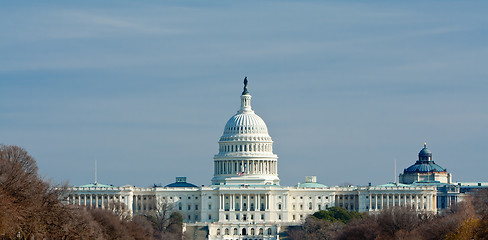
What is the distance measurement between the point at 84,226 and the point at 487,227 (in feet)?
144

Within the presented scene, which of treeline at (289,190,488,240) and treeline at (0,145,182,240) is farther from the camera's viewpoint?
treeline at (289,190,488,240)

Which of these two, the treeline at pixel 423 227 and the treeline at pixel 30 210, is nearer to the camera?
the treeline at pixel 30 210

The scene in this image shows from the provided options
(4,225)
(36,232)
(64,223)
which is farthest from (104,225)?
(4,225)

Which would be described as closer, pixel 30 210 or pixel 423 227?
pixel 30 210

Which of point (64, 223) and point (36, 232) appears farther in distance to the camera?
point (64, 223)

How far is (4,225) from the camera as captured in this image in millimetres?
99438

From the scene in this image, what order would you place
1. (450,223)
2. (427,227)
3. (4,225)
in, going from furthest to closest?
1. (427,227)
2. (450,223)
3. (4,225)

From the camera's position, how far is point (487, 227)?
105562 millimetres

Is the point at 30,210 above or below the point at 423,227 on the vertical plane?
below

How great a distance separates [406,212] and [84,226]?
145ft

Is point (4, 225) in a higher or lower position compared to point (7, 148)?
lower

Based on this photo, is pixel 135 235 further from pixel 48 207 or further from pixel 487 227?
pixel 487 227

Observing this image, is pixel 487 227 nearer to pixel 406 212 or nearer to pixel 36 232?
pixel 36 232

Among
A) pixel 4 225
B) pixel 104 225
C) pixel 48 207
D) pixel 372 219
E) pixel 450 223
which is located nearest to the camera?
pixel 4 225
